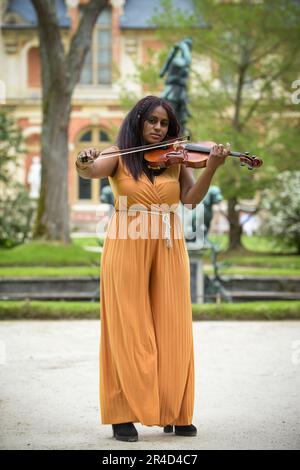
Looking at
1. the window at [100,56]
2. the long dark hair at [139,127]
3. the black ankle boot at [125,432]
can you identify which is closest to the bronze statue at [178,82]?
the long dark hair at [139,127]

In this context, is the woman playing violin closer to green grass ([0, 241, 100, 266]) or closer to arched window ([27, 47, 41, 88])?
green grass ([0, 241, 100, 266])

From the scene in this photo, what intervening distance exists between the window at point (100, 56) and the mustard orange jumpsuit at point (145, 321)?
32.0 m

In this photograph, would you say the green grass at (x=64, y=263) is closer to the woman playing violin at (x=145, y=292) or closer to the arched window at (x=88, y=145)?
the woman playing violin at (x=145, y=292)

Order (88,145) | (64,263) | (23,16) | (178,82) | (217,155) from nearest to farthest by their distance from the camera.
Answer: (217,155) → (178,82) → (64,263) → (23,16) → (88,145)

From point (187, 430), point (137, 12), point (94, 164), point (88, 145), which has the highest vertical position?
point (137, 12)

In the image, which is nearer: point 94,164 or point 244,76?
point 94,164

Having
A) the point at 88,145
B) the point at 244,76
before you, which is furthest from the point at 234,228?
the point at 88,145

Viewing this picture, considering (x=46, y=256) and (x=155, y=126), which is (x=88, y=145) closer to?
(x=46, y=256)

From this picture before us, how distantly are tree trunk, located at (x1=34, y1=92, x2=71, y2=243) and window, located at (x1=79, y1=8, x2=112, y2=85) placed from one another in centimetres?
1862

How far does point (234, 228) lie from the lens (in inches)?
874

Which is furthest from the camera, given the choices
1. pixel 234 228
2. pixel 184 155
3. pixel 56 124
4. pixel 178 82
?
pixel 234 228

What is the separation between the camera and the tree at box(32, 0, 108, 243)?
18047mm

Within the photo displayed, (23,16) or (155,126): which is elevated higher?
(23,16)

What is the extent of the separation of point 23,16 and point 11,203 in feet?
50.5
